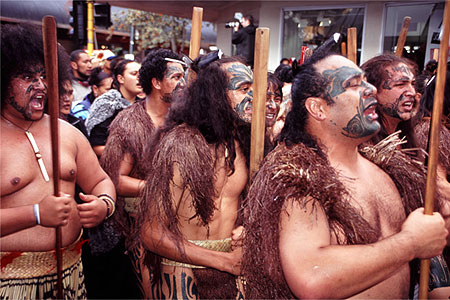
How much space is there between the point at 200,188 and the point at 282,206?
0.82 m

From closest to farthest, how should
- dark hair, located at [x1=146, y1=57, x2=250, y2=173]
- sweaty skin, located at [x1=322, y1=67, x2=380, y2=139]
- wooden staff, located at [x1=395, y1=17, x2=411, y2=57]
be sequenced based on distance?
sweaty skin, located at [x1=322, y1=67, x2=380, y2=139] → dark hair, located at [x1=146, y1=57, x2=250, y2=173] → wooden staff, located at [x1=395, y1=17, x2=411, y2=57]

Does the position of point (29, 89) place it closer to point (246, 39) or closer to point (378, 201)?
point (378, 201)

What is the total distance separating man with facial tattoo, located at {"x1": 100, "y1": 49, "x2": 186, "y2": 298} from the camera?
12.2ft

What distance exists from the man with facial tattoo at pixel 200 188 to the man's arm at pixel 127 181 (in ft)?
2.52

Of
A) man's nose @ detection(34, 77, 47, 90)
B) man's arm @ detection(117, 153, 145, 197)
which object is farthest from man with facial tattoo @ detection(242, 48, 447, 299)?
man's arm @ detection(117, 153, 145, 197)

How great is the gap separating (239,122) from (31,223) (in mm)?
1320

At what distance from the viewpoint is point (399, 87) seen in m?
3.05

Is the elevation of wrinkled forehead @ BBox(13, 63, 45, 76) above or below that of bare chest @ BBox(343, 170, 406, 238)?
above

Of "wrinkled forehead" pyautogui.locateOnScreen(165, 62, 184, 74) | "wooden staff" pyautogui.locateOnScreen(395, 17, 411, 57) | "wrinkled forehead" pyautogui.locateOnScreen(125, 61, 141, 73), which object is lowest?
"wrinkled forehead" pyautogui.locateOnScreen(165, 62, 184, 74)

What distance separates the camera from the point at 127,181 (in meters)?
3.67

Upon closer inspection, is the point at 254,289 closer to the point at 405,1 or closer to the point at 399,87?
the point at 399,87

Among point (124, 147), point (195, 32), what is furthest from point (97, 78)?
point (195, 32)

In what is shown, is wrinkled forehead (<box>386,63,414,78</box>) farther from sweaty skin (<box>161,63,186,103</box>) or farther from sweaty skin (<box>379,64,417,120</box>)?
sweaty skin (<box>161,63,186,103</box>)

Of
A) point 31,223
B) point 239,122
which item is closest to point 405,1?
point 239,122
